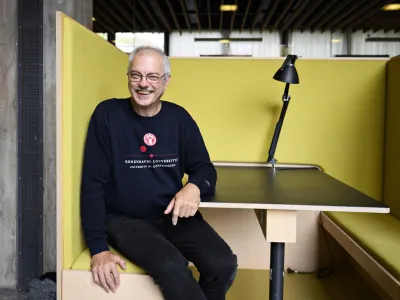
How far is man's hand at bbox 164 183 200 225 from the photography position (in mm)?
1354

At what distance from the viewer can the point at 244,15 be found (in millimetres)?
10031

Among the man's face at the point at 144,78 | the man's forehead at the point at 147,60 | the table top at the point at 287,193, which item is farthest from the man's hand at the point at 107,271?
the man's forehead at the point at 147,60

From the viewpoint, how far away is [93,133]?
1.45 m

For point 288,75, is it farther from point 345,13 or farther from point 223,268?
point 345,13

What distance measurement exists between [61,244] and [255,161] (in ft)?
4.40

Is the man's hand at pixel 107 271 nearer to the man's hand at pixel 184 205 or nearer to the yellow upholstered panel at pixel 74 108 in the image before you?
the yellow upholstered panel at pixel 74 108

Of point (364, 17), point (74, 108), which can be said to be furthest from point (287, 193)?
point (364, 17)

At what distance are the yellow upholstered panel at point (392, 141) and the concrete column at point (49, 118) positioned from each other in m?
1.76

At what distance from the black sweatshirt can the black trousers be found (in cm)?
5

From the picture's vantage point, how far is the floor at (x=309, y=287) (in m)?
2.10

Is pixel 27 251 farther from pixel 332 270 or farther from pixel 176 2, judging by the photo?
pixel 176 2

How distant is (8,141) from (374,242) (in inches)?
76.1

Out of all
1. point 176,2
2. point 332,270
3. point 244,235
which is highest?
point 176,2

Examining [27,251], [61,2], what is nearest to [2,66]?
[61,2]
